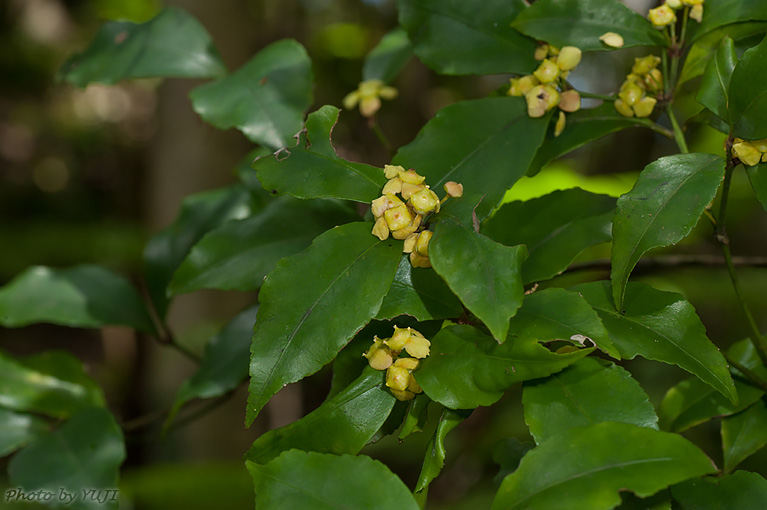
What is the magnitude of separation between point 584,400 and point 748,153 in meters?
0.23

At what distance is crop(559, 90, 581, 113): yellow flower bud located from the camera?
59cm

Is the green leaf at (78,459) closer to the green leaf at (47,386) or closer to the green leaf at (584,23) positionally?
the green leaf at (47,386)

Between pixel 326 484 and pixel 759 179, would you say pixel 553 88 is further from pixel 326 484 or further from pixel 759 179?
pixel 326 484

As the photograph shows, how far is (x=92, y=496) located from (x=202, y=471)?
4.28 feet

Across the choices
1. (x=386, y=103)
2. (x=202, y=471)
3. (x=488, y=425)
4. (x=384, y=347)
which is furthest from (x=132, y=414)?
(x=384, y=347)

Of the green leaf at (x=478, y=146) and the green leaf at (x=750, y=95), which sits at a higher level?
the green leaf at (x=750, y=95)

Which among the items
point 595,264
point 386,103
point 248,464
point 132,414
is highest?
point 248,464

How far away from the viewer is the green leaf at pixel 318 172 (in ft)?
1.61

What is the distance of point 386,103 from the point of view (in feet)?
14.1

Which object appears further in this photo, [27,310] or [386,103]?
[386,103]

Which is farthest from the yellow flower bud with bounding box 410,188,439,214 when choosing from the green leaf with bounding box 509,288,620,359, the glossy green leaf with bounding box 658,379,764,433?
the glossy green leaf with bounding box 658,379,764,433

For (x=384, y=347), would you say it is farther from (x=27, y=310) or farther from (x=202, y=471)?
(x=202, y=471)

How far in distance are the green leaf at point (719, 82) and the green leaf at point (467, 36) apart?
17 centimetres

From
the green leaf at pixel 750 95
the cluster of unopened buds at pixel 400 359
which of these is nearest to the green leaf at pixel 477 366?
the cluster of unopened buds at pixel 400 359
